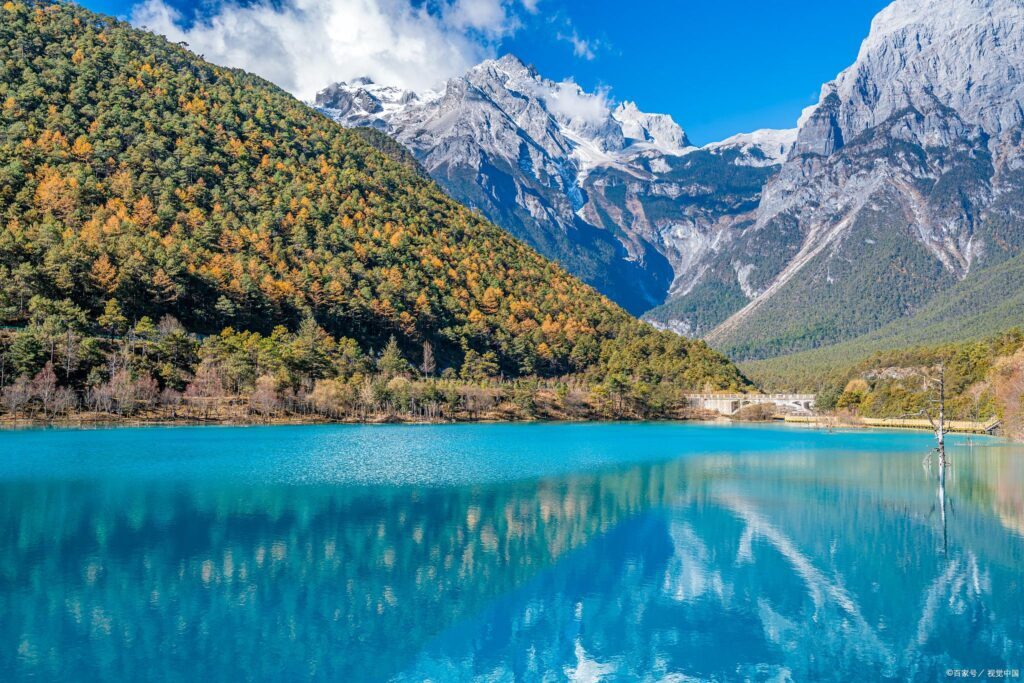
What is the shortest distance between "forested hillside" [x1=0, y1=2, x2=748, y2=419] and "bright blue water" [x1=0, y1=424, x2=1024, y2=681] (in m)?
57.5

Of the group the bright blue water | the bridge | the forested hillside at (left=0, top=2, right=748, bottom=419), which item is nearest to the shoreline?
the bridge

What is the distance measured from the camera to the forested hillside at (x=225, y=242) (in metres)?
106

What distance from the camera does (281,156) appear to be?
170m

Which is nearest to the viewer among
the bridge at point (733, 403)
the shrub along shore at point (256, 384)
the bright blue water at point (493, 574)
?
the bright blue water at point (493, 574)

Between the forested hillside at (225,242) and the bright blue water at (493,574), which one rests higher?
the forested hillside at (225,242)

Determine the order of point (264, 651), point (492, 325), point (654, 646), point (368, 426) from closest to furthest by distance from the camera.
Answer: point (264, 651) → point (654, 646) → point (368, 426) → point (492, 325)

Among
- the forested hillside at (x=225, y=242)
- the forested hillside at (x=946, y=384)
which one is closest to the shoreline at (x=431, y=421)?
the forested hillside at (x=946, y=384)

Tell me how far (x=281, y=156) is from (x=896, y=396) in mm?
130747

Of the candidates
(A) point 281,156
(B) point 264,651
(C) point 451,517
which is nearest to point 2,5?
(A) point 281,156

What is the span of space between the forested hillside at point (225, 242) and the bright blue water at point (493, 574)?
5748 cm

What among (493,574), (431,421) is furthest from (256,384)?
(493,574)

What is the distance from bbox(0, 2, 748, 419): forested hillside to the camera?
10619 centimetres

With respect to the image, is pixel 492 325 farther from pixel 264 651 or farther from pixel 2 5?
pixel 264 651

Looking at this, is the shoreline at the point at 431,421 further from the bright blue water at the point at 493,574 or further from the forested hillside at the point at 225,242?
the bright blue water at the point at 493,574
